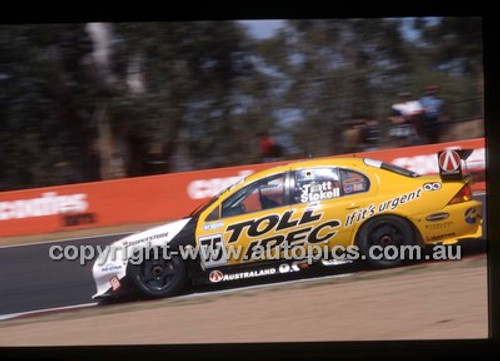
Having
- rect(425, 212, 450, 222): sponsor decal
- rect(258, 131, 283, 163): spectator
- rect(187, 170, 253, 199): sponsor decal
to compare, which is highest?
rect(258, 131, 283, 163): spectator

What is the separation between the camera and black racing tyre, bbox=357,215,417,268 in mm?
7531

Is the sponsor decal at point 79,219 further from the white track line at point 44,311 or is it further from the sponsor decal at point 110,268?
the sponsor decal at point 110,268

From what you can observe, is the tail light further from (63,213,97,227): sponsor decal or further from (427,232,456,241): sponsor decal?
(63,213,97,227): sponsor decal

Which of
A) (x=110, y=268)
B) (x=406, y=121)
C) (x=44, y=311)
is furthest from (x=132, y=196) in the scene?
(x=406, y=121)

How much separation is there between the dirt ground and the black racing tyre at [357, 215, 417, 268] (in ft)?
0.42

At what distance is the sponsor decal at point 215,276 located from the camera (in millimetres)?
7578

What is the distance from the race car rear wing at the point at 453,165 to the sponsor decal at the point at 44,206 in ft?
14.8

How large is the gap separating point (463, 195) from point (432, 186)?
0.32 metres

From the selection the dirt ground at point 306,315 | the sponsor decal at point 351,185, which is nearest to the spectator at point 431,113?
the sponsor decal at point 351,185

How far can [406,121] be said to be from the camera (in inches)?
329

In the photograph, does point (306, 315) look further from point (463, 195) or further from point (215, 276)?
point (463, 195)

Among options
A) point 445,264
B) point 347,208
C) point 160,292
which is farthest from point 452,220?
point 160,292

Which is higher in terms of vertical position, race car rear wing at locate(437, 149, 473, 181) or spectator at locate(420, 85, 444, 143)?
spectator at locate(420, 85, 444, 143)

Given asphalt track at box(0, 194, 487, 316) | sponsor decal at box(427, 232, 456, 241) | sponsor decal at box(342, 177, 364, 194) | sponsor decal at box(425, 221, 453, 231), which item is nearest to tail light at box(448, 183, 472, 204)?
sponsor decal at box(425, 221, 453, 231)
